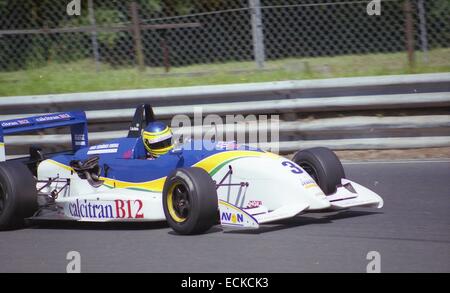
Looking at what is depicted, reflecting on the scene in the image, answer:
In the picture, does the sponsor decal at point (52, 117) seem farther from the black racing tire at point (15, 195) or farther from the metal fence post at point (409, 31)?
the metal fence post at point (409, 31)

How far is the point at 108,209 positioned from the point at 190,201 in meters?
1.00

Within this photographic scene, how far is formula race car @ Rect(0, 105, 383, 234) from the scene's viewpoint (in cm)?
644

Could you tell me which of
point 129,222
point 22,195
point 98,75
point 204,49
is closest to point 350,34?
point 204,49

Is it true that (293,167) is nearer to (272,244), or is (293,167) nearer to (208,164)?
(208,164)


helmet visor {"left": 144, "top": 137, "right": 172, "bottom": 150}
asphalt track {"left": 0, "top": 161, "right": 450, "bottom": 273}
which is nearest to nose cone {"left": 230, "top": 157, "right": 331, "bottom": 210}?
asphalt track {"left": 0, "top": 161, "right": 450, "bottom": 273}

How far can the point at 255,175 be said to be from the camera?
6.62m

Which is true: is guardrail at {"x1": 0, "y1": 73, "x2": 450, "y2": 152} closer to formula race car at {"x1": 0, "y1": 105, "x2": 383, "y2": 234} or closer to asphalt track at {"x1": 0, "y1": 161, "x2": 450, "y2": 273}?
asphalt track at {"x1": 0, "y1": 161, "x2": 450, "y2": 273}

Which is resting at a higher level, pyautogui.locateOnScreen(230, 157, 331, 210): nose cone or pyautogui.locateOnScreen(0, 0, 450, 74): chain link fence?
pyautogui.locateOnScreen(0, 0, 450, 74): chain link fence

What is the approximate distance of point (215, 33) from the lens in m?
10.6

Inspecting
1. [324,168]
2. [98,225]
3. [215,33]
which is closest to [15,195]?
[98,225]

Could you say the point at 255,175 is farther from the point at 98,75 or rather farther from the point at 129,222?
the point at 98,75

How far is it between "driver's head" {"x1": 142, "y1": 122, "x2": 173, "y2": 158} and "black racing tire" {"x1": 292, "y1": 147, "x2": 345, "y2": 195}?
1.22 metres

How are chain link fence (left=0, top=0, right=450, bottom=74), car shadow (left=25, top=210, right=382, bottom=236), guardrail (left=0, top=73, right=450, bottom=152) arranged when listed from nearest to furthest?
car shadow (left=25, top=210, right=382, bottom=236) < guardrail (left=0, top=73, right=450, bottom=152) < chain link fence (left=0, top=0, right=450, bottom=74)

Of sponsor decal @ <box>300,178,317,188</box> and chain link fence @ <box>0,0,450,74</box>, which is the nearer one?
sponsor decal @ <box>300,178,317,188</box>
